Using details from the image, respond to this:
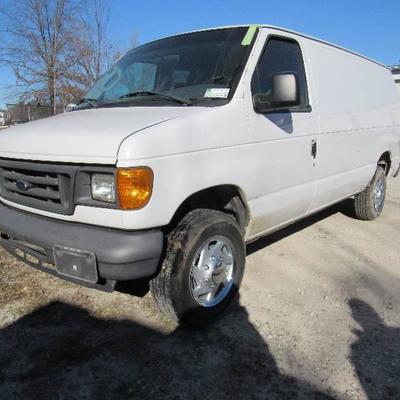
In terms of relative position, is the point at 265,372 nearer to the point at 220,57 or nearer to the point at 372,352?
the point at 372,352

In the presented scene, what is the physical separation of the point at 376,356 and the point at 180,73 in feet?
8.36

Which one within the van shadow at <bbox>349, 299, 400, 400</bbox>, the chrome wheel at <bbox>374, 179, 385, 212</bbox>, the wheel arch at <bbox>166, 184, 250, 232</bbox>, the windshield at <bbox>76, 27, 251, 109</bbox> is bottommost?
the van shadow at <bbox>349, 299, 400, 400</bbox>

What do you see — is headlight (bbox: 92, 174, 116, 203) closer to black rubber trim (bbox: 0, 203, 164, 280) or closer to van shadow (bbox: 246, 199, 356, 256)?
black rubber trim (bbox: 0, 203, 164, 280)

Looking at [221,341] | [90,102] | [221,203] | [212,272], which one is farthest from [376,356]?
[90,102]

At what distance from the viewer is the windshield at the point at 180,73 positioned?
3.19 meters

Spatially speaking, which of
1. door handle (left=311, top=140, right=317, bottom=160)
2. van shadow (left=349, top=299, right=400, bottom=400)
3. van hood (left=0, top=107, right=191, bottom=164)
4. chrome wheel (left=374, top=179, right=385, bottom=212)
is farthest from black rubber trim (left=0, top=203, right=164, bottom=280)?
chrome wheel (left=374, top=179, right=385, bottom=212)

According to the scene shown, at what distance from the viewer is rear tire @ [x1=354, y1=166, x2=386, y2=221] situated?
5664 millimetres

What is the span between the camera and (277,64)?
3639mm

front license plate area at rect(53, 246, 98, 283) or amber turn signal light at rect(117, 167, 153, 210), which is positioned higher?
amber turn signal light at rect(117, 167, 153, 210)

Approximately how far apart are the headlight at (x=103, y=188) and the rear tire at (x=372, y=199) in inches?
164

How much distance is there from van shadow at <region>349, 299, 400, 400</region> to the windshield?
76.5 inches

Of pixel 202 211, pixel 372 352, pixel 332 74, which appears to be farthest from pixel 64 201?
pixel 332 74

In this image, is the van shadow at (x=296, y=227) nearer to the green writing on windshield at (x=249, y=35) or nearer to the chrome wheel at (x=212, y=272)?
the chrome wheel at (x=212, y=272)

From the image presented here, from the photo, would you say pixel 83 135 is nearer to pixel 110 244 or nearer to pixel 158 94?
pixel 110 244
